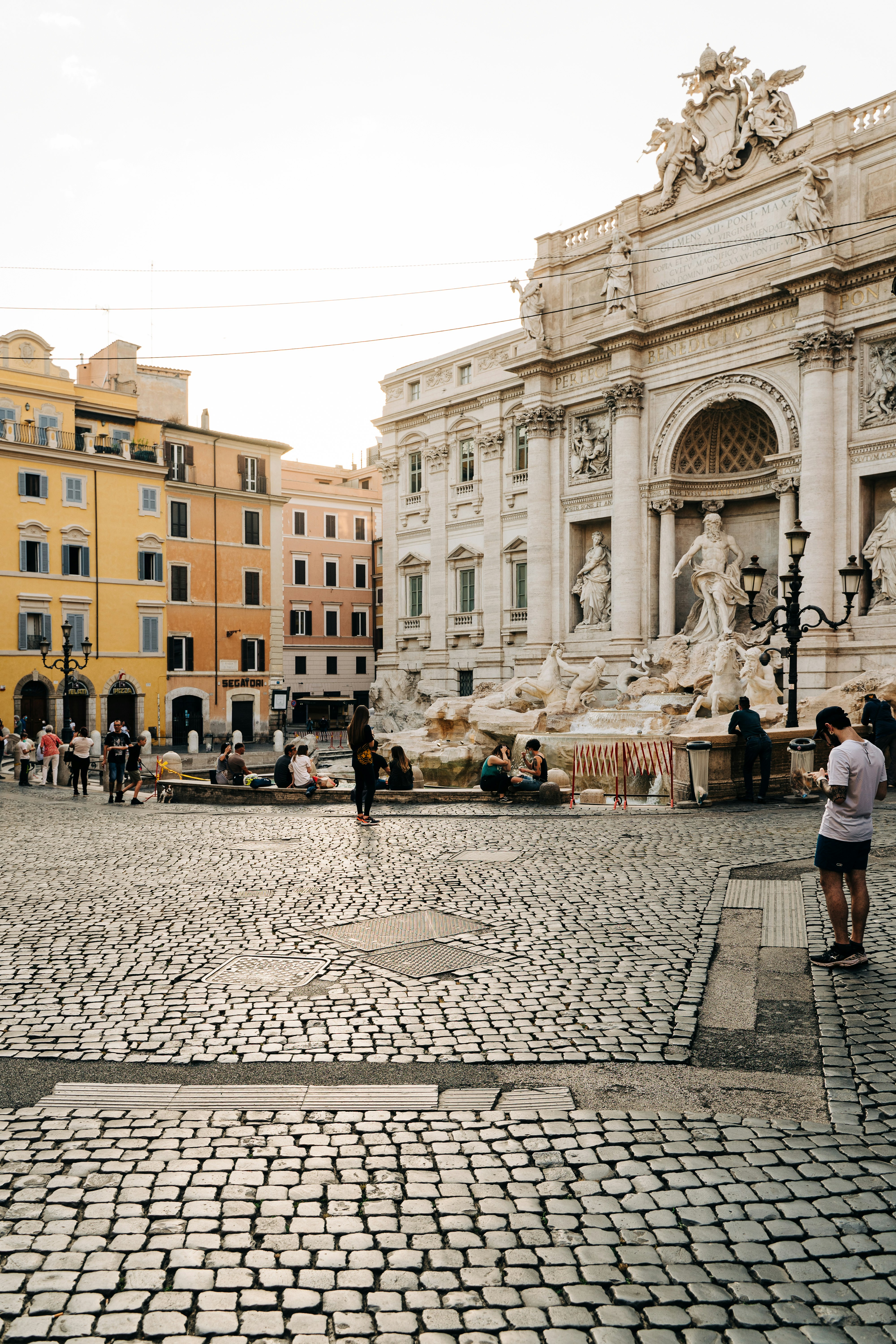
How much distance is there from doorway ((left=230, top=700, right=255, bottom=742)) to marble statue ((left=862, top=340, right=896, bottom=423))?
100 feet

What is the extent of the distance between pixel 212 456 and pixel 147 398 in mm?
4426

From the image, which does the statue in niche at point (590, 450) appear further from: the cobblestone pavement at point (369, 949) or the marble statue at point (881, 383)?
the cobblestone pavement at point (369, 949)

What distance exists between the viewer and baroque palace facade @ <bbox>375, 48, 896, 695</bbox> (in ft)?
80.6

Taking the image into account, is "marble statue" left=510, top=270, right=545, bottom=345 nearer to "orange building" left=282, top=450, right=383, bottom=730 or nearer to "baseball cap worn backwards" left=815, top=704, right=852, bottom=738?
"orange building" left=282, top=450, right=383, bottom=730

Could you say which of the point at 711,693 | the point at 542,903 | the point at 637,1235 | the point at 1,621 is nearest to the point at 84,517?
the point at 1,621

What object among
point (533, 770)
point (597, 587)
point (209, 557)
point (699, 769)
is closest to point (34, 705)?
point (209, 557)

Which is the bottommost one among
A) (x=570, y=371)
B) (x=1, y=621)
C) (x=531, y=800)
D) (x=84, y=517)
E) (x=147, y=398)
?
(x=531, y=800)

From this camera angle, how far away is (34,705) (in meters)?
38.5

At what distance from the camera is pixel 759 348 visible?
26688mm

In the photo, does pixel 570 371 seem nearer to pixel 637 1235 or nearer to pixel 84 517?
pixel 84 517

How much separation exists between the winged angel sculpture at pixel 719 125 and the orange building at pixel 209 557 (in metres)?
23.9

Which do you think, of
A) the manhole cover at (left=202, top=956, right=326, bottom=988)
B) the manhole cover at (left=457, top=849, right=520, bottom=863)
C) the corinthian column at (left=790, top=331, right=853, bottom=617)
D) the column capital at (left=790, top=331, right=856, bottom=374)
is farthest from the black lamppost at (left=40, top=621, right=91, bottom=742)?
the column capital at (left=790, top=331, right=856, bottom=374)

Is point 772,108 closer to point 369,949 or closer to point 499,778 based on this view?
point 499,778

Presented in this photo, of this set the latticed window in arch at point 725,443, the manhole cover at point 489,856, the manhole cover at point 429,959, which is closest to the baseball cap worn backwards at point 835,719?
the manhole cover at point 429,959
